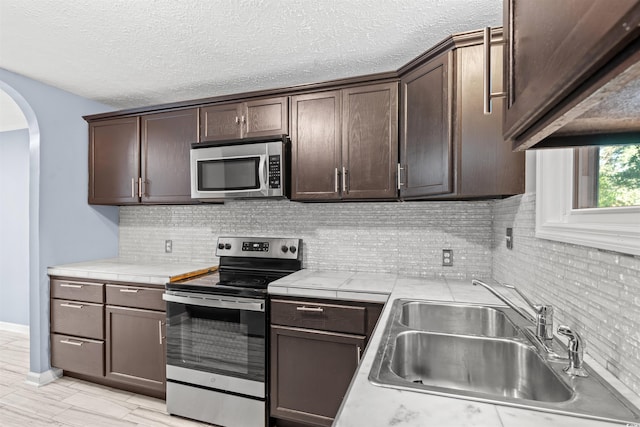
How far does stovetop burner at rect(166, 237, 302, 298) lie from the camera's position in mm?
2299

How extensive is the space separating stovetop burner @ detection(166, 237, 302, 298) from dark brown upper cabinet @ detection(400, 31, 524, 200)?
1193mm

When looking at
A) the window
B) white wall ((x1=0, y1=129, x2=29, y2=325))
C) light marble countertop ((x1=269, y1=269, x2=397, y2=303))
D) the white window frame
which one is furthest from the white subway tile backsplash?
white wall ((x1=0, y1=129, x2=29, y2=325))

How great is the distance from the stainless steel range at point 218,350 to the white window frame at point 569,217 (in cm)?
153

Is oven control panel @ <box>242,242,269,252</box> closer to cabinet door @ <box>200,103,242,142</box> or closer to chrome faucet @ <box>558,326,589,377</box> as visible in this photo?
cabinet door @ <box>200,103,242,142</box>

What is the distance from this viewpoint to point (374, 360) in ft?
3.11

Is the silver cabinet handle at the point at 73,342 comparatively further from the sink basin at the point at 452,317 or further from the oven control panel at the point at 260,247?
the sink basin at the point at 452,317

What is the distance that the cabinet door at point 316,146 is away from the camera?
2.25m

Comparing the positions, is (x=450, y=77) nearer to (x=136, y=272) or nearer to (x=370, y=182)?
(x=370, y=182)

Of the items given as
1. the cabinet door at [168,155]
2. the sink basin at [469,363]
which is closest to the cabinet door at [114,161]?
the cabinet door at [168,155]

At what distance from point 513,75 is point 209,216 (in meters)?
2.72

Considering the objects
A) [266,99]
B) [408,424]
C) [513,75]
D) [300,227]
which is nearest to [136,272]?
[300,227]

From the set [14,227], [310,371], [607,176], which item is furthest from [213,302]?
[14,227]

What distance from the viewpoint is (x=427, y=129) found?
1.87 metres

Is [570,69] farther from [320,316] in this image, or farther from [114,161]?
[114,161]
